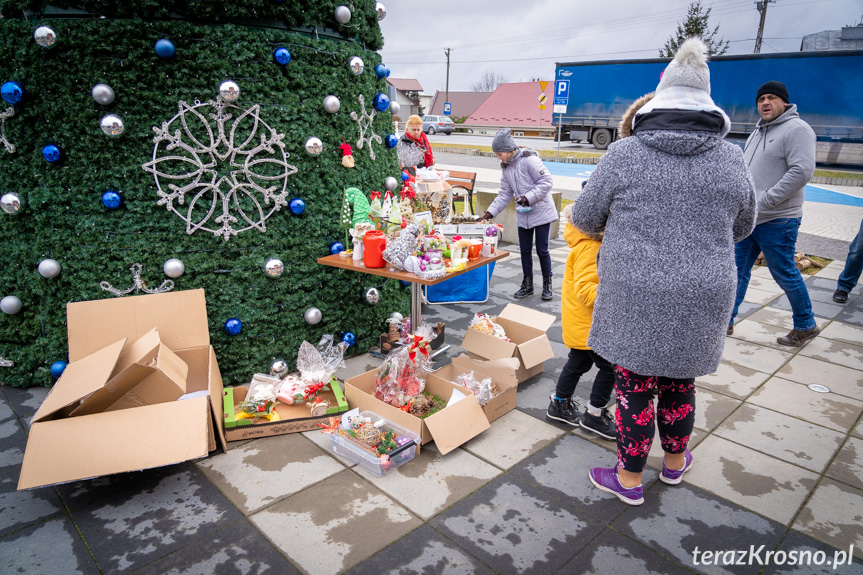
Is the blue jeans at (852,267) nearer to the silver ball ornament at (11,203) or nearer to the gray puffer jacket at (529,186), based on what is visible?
the gray puffer jacket at (529,186)

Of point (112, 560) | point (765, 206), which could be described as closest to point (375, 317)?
point (112, 560)

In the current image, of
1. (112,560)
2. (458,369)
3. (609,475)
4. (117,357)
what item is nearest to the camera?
(112,560)

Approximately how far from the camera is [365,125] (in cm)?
414

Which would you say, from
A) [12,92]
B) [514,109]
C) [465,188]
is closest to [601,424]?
[12,92]

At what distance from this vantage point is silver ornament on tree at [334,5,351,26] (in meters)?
3.72

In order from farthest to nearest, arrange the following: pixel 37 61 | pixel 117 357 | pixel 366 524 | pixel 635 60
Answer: pixel 635 60 → pixel 37 61 → pixel 117 357 → pixel 366 524

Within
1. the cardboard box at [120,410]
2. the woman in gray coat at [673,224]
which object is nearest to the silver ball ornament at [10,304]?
the cardboard box at [120,410]

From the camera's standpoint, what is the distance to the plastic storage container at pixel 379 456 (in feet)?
9.16

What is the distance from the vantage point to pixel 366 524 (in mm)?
2455

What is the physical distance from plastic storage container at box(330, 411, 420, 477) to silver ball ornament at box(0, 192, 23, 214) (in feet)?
8.34

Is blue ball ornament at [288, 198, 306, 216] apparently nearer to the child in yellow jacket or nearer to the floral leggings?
the child in yellow jacket

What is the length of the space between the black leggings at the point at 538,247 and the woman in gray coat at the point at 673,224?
3.42 m

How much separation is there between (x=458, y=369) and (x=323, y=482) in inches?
50.8

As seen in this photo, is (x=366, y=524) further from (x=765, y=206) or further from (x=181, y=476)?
(x=765, y=206)
